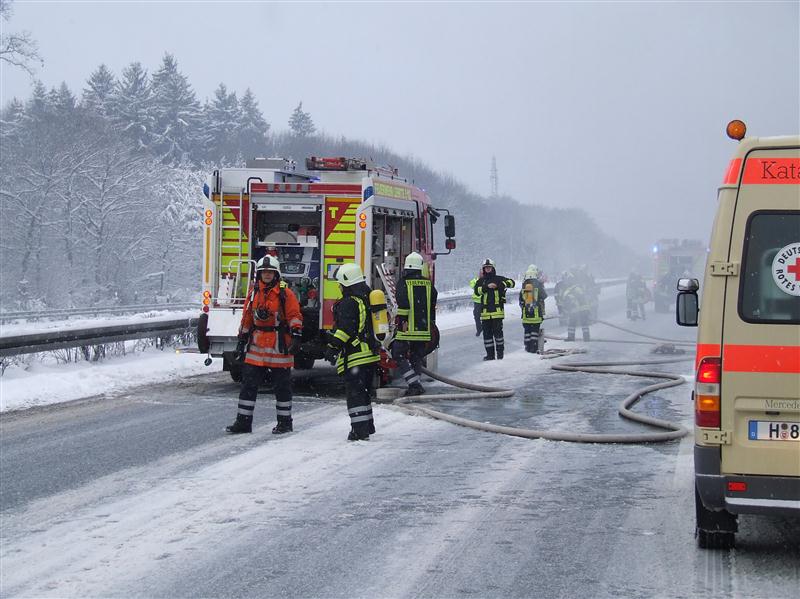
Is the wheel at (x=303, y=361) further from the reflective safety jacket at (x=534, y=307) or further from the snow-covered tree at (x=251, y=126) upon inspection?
the snow-covered tree at (x=251, y=126)

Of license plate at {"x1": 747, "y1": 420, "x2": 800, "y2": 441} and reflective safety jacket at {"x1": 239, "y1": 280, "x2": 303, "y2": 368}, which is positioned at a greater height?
reflective safety jacket at {"x1": 239, "y1": 280, "x2": 303, "y2": 368}

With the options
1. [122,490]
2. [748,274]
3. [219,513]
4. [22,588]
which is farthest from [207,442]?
[748,274]

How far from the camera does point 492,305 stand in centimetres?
1748

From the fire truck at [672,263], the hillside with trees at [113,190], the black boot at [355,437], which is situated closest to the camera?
the black boot at [355,437]

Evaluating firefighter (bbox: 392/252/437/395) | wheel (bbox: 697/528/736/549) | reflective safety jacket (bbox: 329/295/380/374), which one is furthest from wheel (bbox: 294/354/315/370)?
wheel (bbox: 697/528/736/549)

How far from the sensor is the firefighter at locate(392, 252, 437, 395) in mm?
13023

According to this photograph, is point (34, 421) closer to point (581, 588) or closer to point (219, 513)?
point (219, 513)

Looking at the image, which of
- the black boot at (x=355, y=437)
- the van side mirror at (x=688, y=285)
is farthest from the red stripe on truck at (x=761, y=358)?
the black boot at (x=355, y=437)

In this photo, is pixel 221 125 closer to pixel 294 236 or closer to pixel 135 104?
pixel 135 104

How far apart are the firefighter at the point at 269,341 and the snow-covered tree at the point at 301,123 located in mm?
88320

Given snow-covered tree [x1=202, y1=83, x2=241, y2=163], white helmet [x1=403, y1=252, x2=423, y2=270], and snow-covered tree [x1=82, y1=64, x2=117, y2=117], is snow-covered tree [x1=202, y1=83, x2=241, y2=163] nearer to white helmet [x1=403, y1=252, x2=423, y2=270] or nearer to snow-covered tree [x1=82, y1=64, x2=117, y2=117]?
snow-covered tree [x1=82, y1=64, x2=117, y2=117]

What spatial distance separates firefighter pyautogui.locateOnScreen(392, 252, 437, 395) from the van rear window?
7826 mm

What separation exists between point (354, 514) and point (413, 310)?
6482 millimetres

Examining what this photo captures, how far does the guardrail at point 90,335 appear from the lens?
12.9m
